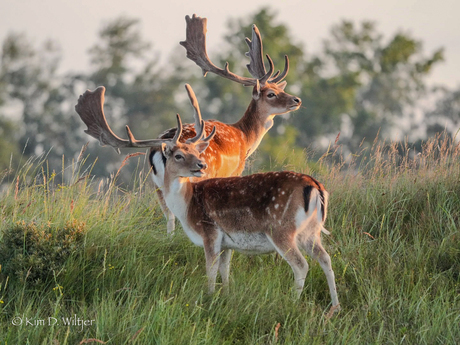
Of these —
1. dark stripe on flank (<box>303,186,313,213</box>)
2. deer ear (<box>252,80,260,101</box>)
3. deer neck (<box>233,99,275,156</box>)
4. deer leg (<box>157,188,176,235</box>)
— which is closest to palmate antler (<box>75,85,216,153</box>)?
deer leg (<box>157,188,176,235</box>)

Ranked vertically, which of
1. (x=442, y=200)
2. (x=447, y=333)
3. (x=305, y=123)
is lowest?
(x=305, y=123)

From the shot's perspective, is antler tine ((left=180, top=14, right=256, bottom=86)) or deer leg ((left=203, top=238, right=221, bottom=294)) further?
antler tine ((left=180, top=14, right=256, bottom=86))

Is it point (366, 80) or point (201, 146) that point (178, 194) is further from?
point (366, 80)

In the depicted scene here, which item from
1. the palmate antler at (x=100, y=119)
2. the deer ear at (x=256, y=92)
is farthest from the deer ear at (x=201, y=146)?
the deer ear at (x=256, y=92)

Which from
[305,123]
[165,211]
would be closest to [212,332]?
[165,211]

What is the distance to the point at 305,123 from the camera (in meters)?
30.3

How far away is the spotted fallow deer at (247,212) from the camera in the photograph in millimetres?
→ 5238

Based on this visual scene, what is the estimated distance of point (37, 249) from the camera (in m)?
5.48

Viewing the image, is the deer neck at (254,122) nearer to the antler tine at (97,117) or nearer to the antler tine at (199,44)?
the antler tine at (199,44)

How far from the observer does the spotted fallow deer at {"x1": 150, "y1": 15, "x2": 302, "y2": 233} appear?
7.08 meters

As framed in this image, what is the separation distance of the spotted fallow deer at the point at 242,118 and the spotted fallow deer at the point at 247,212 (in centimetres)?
89

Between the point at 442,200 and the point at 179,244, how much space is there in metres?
2.79

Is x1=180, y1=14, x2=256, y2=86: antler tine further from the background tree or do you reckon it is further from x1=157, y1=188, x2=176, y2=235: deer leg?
the background tree

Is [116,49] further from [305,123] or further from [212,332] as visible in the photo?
[212,332]
